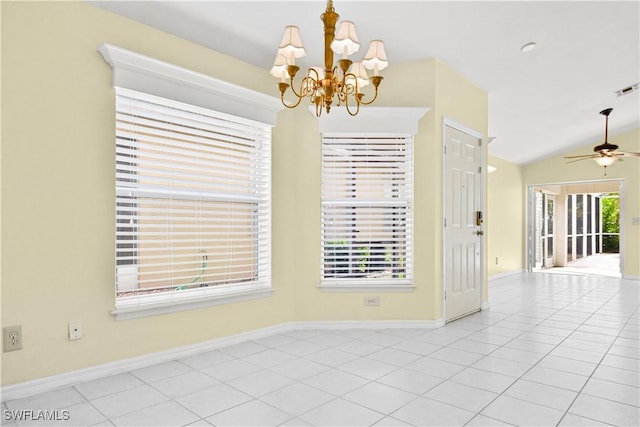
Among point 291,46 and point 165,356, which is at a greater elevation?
point 291,46

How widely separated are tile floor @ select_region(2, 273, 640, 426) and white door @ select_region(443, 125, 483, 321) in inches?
19.3

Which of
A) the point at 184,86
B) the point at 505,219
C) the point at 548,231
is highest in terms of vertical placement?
the point at 184,86

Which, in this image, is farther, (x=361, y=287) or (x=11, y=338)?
(x=361, y=287)

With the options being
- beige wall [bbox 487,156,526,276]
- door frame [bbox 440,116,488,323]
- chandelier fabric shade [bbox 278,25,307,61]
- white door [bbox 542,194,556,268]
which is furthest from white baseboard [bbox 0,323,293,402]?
white door [bbox 542,194,556,268]

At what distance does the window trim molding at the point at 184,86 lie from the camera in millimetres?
2781

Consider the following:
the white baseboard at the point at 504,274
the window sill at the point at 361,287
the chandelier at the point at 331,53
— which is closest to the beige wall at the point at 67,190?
the window sill at the point at 361,287

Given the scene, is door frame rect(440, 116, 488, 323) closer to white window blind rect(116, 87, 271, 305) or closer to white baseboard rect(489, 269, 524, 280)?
white window blind rect(116, 87, 271, 305)

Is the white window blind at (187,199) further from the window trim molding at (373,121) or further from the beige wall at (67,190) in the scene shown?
the window trim molding at (373,121)

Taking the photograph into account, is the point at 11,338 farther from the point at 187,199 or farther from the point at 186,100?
the point at 186,100

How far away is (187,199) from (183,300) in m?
0.79

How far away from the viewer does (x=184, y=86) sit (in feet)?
10.3

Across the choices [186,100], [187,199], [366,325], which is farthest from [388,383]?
[186,100]

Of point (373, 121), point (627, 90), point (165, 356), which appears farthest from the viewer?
point (627, 90)

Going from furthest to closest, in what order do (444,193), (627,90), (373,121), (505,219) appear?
(505,219), (627,90), (444,193), (373,121)
